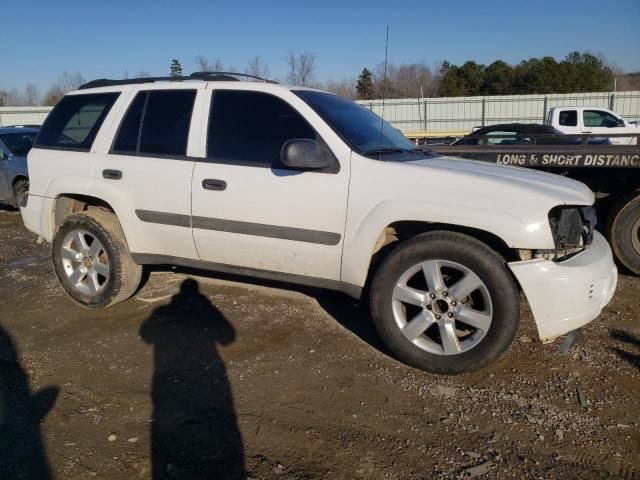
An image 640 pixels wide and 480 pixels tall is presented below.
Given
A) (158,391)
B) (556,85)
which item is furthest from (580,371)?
(556,85)

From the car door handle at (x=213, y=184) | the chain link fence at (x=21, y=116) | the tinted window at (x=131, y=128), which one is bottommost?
the car door handle at (x=213, y=184)

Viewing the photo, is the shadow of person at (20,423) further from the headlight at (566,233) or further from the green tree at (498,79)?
the green tree at (498,79)

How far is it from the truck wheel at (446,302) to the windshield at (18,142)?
8.58 meters

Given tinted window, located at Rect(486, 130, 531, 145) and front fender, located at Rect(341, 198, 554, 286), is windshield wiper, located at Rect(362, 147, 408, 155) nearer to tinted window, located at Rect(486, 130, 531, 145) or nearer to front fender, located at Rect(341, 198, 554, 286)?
front fender, located at Rect(341, 198, 554, 286)

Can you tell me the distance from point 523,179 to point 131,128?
9.98ft

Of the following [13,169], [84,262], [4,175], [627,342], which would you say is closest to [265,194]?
[84,262]

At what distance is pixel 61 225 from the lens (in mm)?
4445

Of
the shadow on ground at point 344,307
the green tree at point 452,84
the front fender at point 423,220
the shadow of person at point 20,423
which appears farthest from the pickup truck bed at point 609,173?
the green tree at point 452,84

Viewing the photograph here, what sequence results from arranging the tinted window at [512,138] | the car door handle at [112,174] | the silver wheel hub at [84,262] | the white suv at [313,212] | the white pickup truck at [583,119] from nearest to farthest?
the white suv at [313,212], the car door handle at [112,174], the silver wheel hub at [84,262], the tinted window at [512,138], the white pickup truck at [583,119]

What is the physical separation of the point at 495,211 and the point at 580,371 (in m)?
1.25

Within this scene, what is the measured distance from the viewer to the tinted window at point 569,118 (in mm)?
15688

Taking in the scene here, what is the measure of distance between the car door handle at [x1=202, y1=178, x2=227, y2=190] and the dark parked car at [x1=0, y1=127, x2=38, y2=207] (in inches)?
260

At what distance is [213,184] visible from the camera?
3.75 metres

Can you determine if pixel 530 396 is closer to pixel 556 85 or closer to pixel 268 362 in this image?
pixel 268 362
